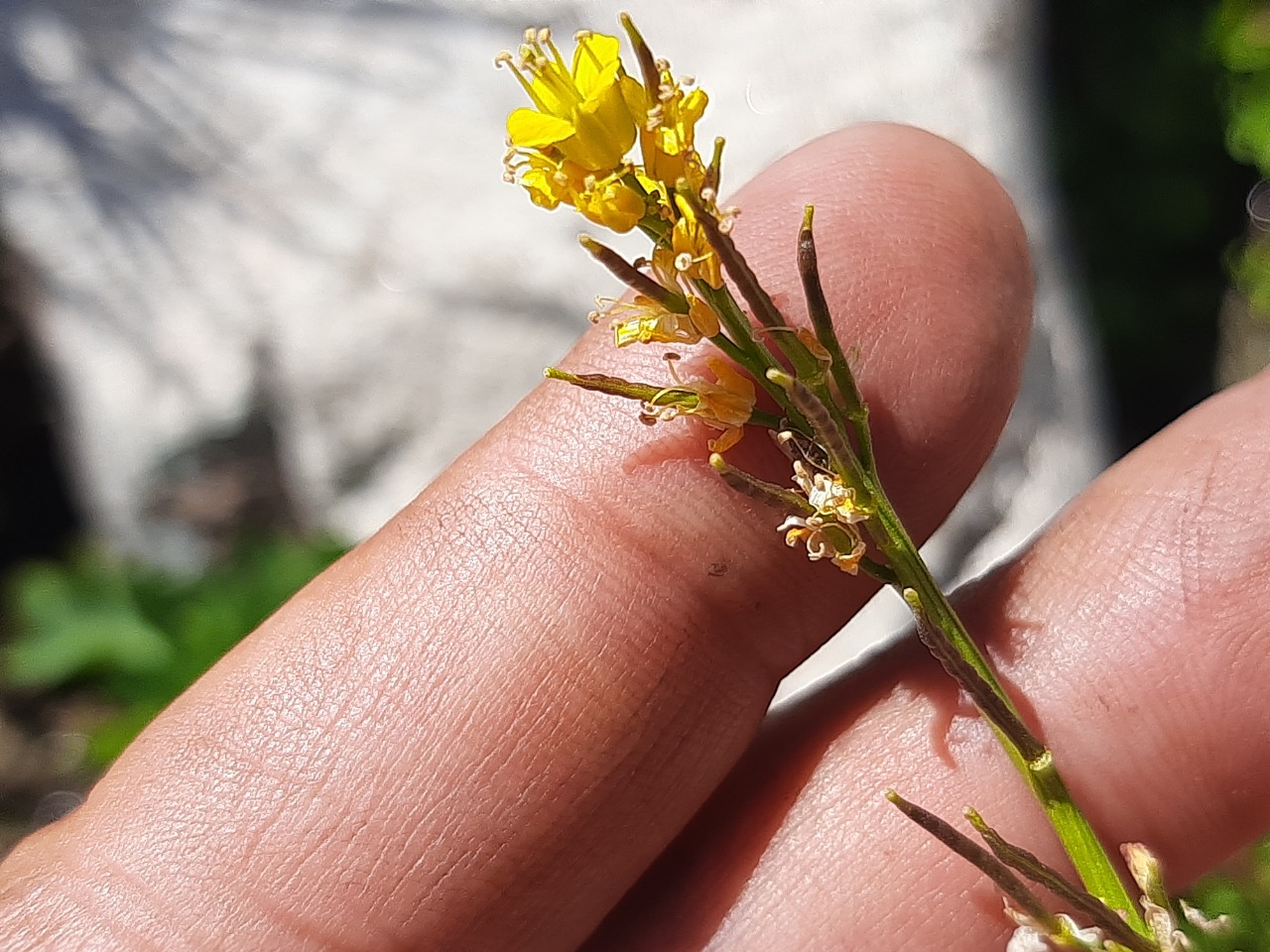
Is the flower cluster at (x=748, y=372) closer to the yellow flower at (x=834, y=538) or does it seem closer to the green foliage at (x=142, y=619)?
the yellow flower at (x=834, y=538)

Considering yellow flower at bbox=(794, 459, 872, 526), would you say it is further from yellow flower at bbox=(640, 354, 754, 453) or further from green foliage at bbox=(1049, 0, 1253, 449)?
green foliage at bbox=(1049, 0, 1253, 449)

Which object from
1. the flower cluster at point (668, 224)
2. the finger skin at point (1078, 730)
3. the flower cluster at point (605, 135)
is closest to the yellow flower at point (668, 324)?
the flower cluster at point (668, 224)

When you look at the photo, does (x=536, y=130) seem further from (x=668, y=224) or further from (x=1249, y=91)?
(x=1249, y=91)

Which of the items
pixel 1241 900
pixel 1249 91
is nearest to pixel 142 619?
pixel 1241 900

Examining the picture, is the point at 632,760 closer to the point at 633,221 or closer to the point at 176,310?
the point at 633,221

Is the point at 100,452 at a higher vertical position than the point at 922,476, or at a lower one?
higher

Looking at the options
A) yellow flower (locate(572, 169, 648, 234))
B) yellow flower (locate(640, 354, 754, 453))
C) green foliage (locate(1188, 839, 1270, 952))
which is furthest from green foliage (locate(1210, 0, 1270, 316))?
yellow flower (locate(572, 169, 648, 234))

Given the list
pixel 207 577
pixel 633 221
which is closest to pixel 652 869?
pixel 633 221
